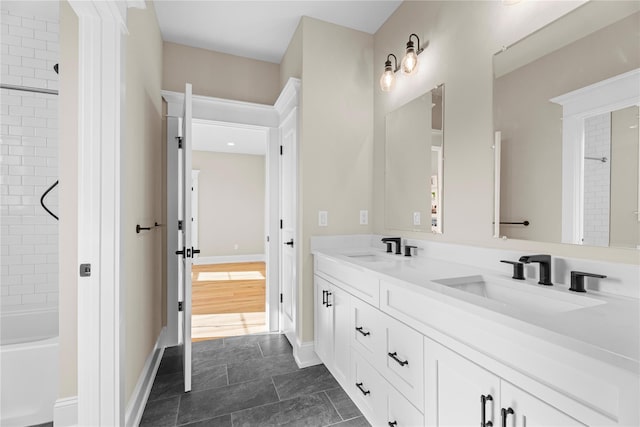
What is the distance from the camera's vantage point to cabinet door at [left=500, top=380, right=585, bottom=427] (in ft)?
2.32

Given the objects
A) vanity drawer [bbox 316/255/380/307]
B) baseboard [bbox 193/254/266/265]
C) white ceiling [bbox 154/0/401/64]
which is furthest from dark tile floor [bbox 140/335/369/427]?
baseboard [bbox 193/254/266/265]

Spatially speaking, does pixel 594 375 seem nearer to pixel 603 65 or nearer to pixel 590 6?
pixel 603 65

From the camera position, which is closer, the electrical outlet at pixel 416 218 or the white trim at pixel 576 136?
the white trim at pixel 576 136

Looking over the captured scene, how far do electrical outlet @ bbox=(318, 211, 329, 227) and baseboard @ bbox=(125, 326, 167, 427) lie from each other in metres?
1.56

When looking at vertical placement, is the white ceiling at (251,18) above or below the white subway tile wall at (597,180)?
above

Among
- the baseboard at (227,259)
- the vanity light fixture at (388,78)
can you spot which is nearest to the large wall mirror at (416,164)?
the vanity light fixture at (388,78)

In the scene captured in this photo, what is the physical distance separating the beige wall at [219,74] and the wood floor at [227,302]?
2.33 meters

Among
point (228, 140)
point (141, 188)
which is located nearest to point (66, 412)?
point (141, 188)

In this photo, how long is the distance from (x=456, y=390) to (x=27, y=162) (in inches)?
130

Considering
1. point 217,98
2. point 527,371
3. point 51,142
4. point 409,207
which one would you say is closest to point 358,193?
point 409,207

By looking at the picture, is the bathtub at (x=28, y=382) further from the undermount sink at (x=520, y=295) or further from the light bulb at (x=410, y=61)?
the light bulb at (x=410, y=61)

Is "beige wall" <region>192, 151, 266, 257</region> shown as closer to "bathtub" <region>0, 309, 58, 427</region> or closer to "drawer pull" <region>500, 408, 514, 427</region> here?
"bathtub" <region>0, 309, 58, 427</region>

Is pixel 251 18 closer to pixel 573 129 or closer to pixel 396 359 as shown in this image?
pixel 573 129

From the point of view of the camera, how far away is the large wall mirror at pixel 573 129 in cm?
103
